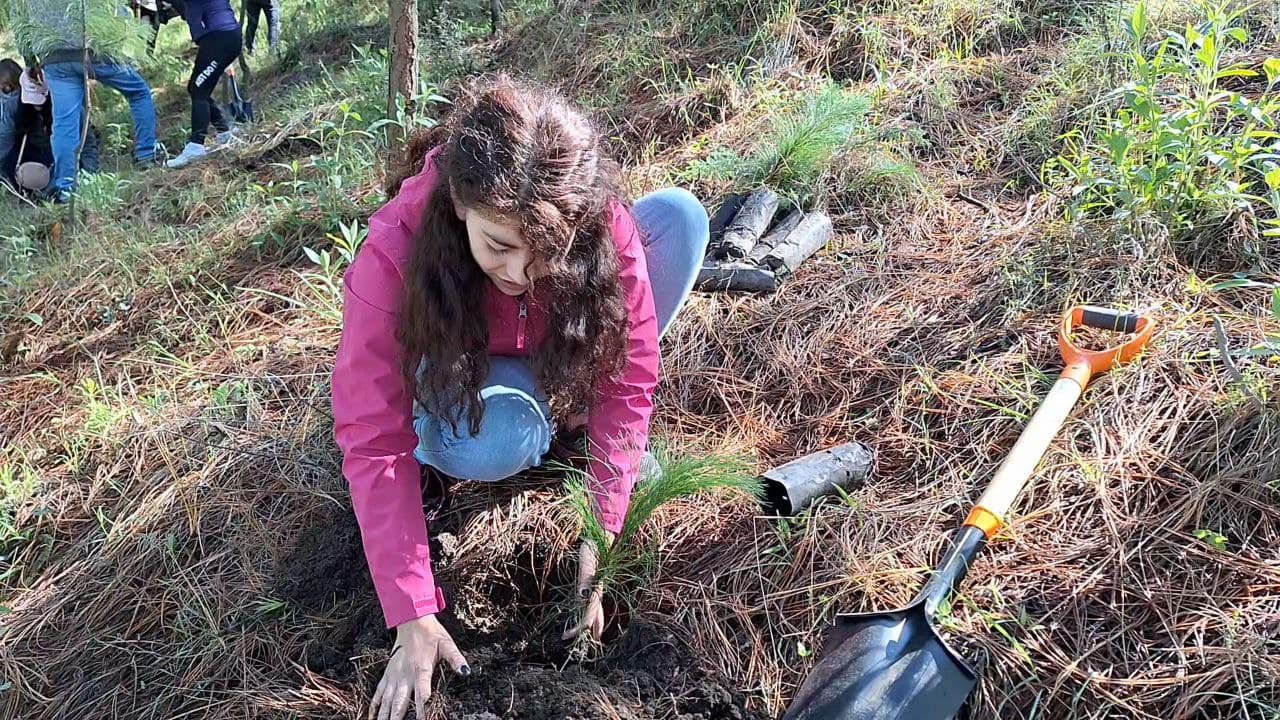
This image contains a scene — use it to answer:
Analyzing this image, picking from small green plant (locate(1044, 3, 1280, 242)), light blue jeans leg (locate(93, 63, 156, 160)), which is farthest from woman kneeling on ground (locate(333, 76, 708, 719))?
light blue jeans leg (locate(93, 63, 156, 160))

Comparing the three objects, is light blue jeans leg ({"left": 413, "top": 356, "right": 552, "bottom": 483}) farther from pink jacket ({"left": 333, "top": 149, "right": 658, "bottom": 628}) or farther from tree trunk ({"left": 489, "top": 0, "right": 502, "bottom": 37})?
tree trunk ({"left": 489, "top": 0, "right": 502, "bottom": 37})

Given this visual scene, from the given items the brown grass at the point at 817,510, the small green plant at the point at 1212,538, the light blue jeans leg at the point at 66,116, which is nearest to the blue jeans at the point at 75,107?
the light blue jeans leg at the point at 66,116

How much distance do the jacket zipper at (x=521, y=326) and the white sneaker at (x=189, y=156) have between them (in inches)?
135

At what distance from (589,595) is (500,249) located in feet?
2.35

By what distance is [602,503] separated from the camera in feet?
Answer: 5.46

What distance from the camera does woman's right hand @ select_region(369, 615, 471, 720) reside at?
57.5 inches

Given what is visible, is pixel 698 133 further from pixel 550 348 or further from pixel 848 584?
pixel 848 584

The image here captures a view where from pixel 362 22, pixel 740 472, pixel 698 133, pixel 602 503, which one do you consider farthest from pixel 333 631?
pixel 362 22

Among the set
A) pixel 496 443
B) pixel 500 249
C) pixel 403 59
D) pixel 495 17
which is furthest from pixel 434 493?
pixel 495 17

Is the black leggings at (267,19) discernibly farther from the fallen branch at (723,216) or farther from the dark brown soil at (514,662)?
the dark brown soil at (514,662)

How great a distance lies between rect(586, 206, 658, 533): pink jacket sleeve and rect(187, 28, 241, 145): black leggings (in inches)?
156

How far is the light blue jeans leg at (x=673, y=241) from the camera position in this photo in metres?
2.01

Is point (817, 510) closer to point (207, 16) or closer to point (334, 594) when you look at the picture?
point (334, 594)

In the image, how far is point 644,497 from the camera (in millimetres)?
1678
